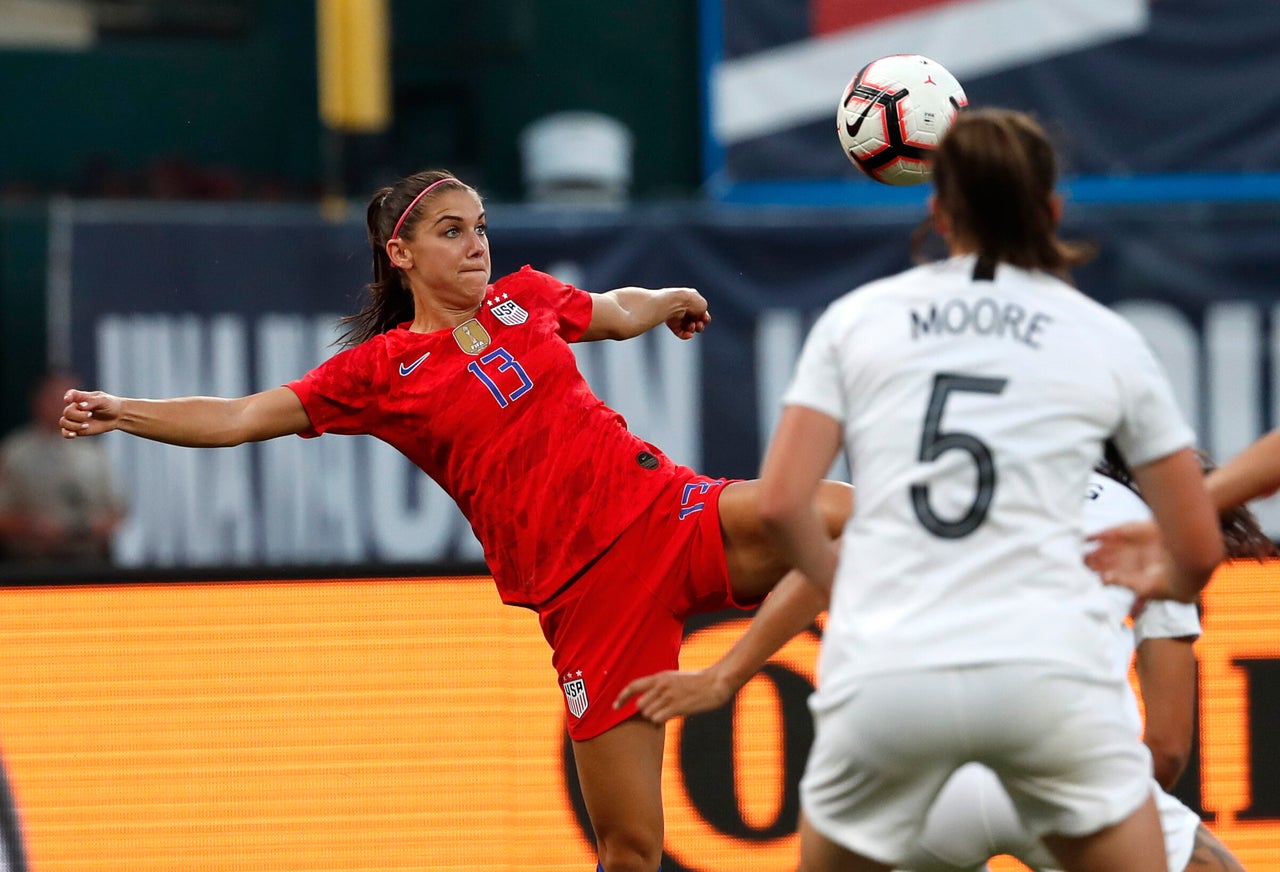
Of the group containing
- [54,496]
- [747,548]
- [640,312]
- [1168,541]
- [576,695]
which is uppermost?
[640,312]

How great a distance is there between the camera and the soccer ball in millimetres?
4730

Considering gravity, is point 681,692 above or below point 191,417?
below

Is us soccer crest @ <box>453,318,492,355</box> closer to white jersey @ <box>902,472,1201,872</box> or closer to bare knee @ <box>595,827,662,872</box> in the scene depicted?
bare knee @ <box>595,827,662,872</box>

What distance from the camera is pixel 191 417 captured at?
14.5 feet

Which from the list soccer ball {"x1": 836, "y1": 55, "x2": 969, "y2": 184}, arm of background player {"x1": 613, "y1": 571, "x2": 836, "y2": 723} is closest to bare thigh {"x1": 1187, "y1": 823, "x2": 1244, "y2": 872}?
arm of background player {"x1": 613, "y1": 571, "x2": 836, "y2": 723}

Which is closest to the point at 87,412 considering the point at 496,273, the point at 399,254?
the point at 399,254

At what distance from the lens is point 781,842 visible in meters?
5.19

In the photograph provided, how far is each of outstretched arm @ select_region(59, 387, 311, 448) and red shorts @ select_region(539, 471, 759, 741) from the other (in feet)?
2.89

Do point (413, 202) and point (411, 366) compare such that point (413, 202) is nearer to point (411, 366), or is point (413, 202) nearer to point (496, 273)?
point (411, 366)

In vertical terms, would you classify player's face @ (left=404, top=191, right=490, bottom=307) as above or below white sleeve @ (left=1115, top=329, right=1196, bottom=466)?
above

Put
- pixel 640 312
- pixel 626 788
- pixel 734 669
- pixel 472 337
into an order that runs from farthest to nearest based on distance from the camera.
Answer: pixel 640 312, pixel 472 337, pixel 626 788, pixel 734 669

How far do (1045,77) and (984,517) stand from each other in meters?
8.93

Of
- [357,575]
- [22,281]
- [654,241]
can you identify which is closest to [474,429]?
[357,575]

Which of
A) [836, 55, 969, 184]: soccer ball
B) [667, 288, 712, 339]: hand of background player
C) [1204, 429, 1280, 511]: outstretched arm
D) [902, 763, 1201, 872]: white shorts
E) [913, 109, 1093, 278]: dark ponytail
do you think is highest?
[836, 55, 969, 184]: soccer ball
